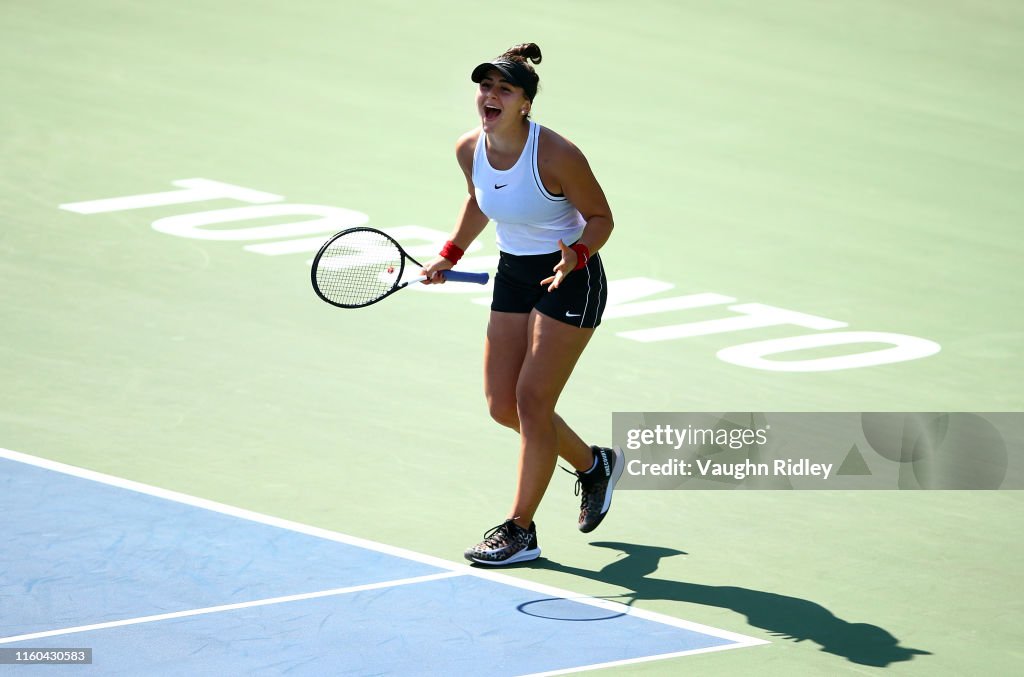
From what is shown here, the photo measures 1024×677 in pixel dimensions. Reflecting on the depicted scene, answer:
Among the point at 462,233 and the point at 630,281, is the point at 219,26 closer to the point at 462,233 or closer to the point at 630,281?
the point at 630,281

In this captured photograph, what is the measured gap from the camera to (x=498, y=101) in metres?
7.43

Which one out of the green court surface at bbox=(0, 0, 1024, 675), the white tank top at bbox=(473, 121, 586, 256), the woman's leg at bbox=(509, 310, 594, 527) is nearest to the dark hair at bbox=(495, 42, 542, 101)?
the white tank top at bbox=(473, 121, 586, 256)

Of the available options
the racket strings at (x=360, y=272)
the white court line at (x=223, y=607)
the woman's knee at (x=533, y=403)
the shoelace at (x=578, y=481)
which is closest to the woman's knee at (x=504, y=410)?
the woman's knee at (x=533, y=403)

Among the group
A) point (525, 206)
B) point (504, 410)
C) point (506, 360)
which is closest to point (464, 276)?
point (506, 360)

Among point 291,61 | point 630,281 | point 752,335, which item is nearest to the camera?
point 752,335

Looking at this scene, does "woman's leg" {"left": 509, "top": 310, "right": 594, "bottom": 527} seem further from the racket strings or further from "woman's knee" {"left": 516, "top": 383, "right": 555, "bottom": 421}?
the racket strings

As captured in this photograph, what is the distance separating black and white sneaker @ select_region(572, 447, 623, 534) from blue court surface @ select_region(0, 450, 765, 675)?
693 millimetres

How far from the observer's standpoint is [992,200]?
49.2 ft

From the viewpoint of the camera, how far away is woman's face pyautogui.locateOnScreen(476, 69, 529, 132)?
7430mm

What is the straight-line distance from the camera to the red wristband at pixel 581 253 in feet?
24.2

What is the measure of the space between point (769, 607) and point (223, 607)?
2324mm

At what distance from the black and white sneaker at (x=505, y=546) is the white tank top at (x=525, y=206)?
1.25m

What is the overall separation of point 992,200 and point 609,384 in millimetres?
6021

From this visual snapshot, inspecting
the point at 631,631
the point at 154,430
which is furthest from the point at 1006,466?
the point at 154,430
